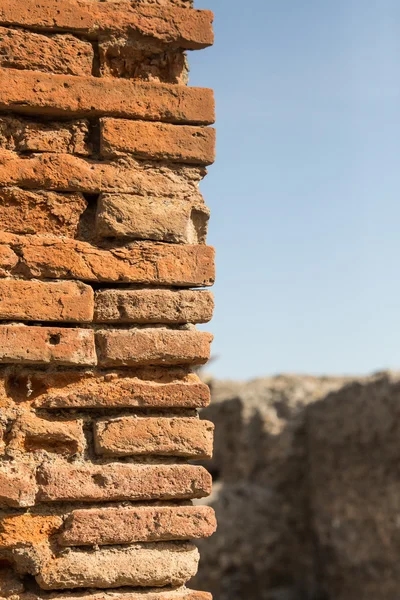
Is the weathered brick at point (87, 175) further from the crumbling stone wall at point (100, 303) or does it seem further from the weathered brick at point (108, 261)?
the weathered brick at point (108, 261)

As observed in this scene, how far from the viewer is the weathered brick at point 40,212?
8.27 ft

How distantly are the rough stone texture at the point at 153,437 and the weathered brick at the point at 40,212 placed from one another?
0.53 m

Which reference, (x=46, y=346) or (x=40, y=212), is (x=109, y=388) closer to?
(x=46, y=346)

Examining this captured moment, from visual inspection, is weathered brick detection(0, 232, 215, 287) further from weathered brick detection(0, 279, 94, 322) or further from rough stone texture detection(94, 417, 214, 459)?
rough stone texture detection(94, 417, 214, 459)

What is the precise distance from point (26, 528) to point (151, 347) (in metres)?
0.56

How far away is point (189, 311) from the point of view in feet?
8.54

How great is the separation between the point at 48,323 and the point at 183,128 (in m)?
0.66

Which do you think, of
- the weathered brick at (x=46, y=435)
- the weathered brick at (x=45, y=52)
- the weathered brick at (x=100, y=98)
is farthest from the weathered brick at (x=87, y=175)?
the weathered brick at (x=46, y=435)

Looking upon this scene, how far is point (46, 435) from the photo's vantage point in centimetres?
245

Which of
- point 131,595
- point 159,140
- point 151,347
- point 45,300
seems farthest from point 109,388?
point 159,140

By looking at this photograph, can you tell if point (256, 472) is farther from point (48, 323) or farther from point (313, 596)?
point (48, 323)

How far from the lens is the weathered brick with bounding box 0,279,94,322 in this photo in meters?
2.44

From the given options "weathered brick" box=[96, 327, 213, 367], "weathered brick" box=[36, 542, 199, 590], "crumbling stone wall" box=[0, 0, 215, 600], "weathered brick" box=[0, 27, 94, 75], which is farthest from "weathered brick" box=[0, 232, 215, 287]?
Answer: "weathered brick" box=[36, 542, 199, 590]

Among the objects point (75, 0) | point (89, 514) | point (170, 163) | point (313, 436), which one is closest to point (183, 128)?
point (170, 163)
